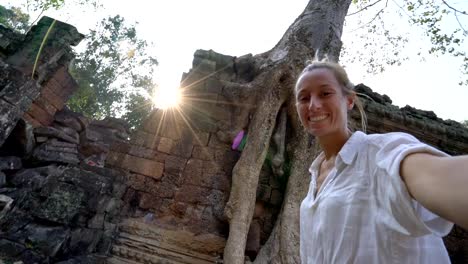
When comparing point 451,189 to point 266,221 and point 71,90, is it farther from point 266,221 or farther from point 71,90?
point 71,90

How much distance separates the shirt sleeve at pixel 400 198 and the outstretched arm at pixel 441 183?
0.02 metres

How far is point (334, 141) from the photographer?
117 centimetres

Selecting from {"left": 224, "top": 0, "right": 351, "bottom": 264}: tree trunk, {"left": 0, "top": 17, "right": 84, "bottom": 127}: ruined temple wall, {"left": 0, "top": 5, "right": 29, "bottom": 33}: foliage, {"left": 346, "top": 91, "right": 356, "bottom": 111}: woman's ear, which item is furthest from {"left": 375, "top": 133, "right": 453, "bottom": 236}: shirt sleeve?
{"left": 0, "top": 5, "right": 29, "bottom": 33}: foliage

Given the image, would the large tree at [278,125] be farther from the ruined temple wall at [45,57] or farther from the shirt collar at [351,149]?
the ruined temple wall at [45,57]

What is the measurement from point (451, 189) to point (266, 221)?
3.14 meters

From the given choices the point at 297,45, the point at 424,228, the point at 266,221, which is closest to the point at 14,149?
the point at 266,221

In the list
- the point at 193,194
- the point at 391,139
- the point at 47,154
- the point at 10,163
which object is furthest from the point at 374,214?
the point at 47,154

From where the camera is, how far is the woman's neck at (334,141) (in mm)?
1150

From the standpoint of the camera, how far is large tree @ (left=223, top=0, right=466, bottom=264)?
2.98 m

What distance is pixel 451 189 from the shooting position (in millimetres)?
514

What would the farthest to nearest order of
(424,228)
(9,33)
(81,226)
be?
(9,33) → (81,226) → (424,228)

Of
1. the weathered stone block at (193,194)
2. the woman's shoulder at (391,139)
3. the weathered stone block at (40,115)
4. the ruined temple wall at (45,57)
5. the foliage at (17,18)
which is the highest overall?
the foliage at (17,18)

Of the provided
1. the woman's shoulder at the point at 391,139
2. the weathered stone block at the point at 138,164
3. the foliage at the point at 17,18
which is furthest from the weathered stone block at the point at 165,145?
the foliage at the point at 17,18

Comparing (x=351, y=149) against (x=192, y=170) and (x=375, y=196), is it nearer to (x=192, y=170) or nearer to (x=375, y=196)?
(x=375, y=196)
